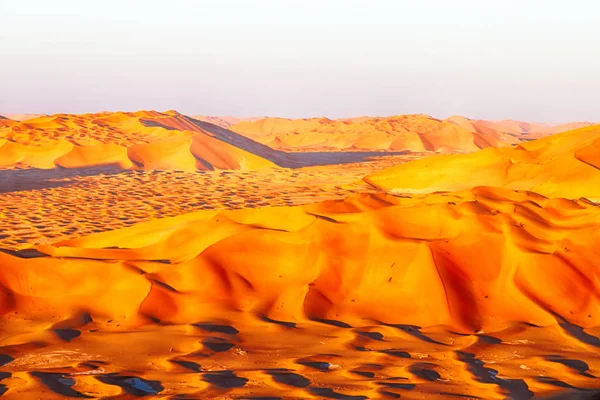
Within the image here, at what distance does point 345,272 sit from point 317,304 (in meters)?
0.75

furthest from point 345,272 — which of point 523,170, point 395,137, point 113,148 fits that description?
point 395,137

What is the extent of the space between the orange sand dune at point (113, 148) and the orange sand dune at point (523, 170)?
8.48m

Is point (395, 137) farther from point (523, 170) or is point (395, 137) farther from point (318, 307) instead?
point (318, 307)

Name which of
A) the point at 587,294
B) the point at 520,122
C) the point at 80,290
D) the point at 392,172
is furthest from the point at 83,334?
the point at 520,122

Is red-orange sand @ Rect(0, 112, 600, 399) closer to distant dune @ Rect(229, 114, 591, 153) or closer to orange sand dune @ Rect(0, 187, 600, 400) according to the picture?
orange sand dune @ Rect(0, 187, 600, 400)

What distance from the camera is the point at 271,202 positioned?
53.6 feet

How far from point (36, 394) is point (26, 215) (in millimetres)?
10473

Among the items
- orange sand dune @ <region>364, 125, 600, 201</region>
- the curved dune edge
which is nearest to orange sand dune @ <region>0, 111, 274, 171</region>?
orange sand dune @ <region>364, 125, 600, 201</region>

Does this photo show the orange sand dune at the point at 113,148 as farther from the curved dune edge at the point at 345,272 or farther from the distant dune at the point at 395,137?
the distant dune at the point at 395,137


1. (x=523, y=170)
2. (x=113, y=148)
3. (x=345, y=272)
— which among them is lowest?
(x=345, y=272)

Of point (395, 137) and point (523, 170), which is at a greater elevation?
point (395, 137)

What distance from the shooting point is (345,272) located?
8070mm

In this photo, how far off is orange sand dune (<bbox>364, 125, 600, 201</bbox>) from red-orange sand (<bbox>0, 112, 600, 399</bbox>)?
12.3 feet

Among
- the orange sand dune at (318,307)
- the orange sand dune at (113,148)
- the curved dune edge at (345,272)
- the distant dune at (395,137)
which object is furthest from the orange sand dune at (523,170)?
the distant dune at (395,137)
